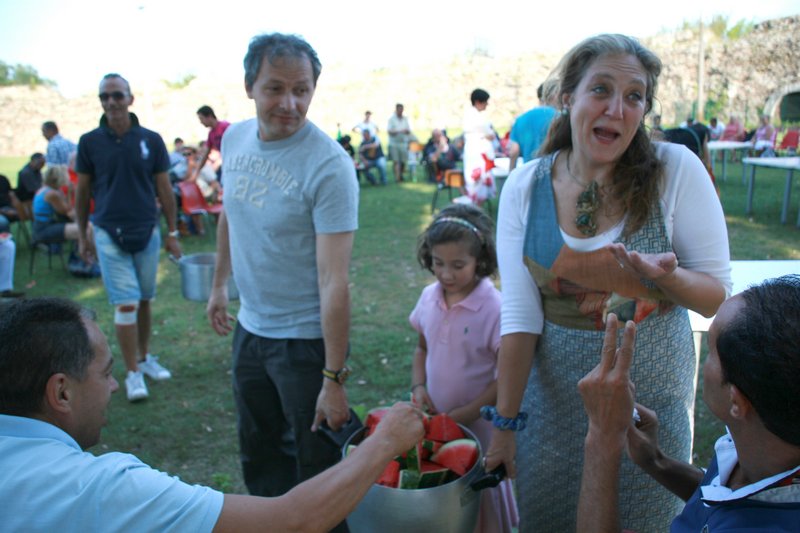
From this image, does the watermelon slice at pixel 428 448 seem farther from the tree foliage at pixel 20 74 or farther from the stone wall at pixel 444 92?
the tree foliage at pixel 20 74

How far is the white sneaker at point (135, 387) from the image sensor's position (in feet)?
14.1

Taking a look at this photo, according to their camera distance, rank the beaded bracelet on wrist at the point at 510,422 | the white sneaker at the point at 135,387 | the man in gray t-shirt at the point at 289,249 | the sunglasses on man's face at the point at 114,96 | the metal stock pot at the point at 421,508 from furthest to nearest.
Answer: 1. the white sneaker at the point at 135,387
2. the sunglasses on man's face at the point at 114,96
3. the man in gray t-shirt at the point at 289,249
4. the beaded bracelet on wrist at the point at 510,422
5. the metal stock pot at the point at 421,508

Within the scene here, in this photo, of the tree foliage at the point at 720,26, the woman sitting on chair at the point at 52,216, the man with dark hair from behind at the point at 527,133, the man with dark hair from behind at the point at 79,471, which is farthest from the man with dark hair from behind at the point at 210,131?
the tree foliage at the point at 720,26

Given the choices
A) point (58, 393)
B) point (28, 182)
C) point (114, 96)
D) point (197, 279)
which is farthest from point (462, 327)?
point (28, 182)

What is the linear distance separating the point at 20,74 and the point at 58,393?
69.4m

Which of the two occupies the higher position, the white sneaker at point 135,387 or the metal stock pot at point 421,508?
the metal stock pot at point 421,508

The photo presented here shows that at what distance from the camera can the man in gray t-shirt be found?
7.11 feet

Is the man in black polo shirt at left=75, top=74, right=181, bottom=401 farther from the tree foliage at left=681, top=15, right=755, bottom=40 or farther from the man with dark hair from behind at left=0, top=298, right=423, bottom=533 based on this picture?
the tree foliage at left=681, top=15, right=755, bottom=40

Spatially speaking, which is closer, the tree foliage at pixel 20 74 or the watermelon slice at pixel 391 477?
the watermelon slice at pixel 391 477

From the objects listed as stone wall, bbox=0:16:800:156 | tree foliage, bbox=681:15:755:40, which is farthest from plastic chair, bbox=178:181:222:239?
tree foliage, bbox=681:15:755:40

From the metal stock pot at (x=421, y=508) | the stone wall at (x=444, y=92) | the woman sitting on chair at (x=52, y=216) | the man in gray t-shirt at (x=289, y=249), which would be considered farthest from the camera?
the stone wall at (x=444, y=92)

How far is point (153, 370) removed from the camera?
4.68 metres

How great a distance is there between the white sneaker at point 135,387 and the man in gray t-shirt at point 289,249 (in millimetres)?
2116

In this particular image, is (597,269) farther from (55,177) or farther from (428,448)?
(55,177)
